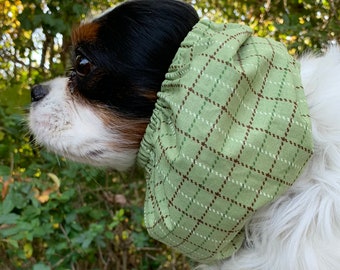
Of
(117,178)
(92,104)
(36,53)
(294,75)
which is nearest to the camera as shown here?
(294,75)

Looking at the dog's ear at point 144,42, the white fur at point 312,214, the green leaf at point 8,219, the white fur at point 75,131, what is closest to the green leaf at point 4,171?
the green leaf at point 8,219

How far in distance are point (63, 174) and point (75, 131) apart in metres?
0.96

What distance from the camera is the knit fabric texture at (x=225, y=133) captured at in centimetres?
131

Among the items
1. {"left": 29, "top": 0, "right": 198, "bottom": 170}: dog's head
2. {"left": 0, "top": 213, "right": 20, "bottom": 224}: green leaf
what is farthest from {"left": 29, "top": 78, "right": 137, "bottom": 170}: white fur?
{"left": 0, "top": 213, "right": 20, "bottom": 224}: green leaf

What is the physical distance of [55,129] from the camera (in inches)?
63.5

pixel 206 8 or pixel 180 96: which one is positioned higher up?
pixel 180 96

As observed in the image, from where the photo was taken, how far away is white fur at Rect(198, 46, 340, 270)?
1.34m

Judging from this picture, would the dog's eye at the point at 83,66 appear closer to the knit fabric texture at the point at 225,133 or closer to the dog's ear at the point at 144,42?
the dog's ear at the point at 144,42

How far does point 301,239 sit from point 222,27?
600 mm

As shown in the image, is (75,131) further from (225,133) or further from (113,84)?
(225,133)

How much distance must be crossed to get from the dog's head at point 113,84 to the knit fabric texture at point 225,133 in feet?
0.30

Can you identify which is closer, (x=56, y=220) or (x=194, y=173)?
(x=194, y=173)

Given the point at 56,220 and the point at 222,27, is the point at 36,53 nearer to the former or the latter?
the point at 56,220

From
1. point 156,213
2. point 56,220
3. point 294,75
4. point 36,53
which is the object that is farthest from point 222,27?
point 36,53
